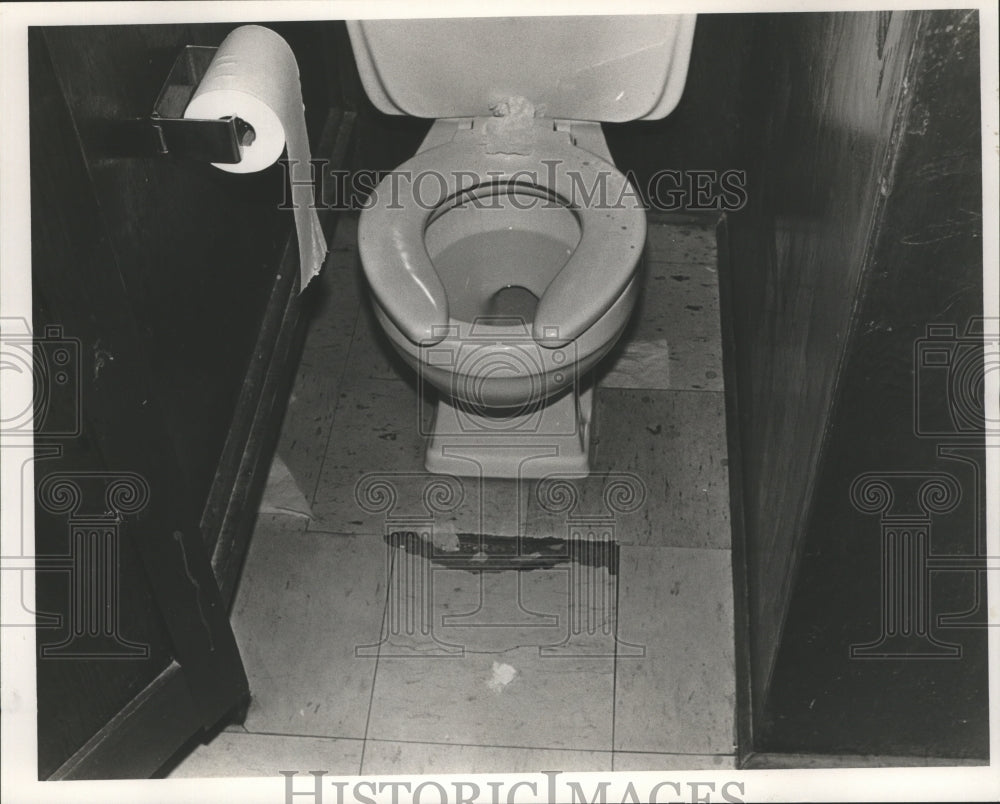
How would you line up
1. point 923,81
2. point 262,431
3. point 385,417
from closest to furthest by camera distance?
point 923,81 < point 262,431 < point 385,417

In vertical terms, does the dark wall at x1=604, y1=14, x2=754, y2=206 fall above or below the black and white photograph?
above

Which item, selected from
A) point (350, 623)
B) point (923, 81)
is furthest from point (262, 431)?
point (923, 81)

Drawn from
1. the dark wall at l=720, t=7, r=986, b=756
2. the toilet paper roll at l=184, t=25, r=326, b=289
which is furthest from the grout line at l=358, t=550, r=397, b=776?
the toilet paper roll at l=184, t=25, r=326, b=289

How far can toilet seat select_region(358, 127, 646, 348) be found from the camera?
1402 millimetres

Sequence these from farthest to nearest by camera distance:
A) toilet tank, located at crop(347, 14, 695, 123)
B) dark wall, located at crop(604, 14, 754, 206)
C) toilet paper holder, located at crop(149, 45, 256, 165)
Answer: dark wall, located at crop(604, 14, 754, 206) → toilet tank, located at crop(347, 14, 695, 123) → toilet paper holder, located at crop(149, 45, 256, 165)

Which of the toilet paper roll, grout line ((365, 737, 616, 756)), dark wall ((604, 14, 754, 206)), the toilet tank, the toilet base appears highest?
dark wall ((604, 14, 754, 206))

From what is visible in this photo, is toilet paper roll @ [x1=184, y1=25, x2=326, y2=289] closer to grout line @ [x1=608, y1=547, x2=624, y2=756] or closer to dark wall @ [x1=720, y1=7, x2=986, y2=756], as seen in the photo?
dark wall @ [x1=720, y1=7, x2=986, y2=756]

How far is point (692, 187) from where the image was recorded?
81.8 inches

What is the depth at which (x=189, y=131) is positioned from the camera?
111 cm

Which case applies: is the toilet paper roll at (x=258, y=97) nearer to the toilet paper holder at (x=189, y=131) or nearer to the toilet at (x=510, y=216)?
the toilet paper holder at (x=189, y=131)

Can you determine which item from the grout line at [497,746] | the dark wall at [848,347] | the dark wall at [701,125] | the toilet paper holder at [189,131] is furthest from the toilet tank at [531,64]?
the grout line at [497,746]

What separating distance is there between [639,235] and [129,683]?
0.83 meters

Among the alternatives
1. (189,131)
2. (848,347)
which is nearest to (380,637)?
(189,131)

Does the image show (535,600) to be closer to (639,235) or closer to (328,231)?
(639,235)
